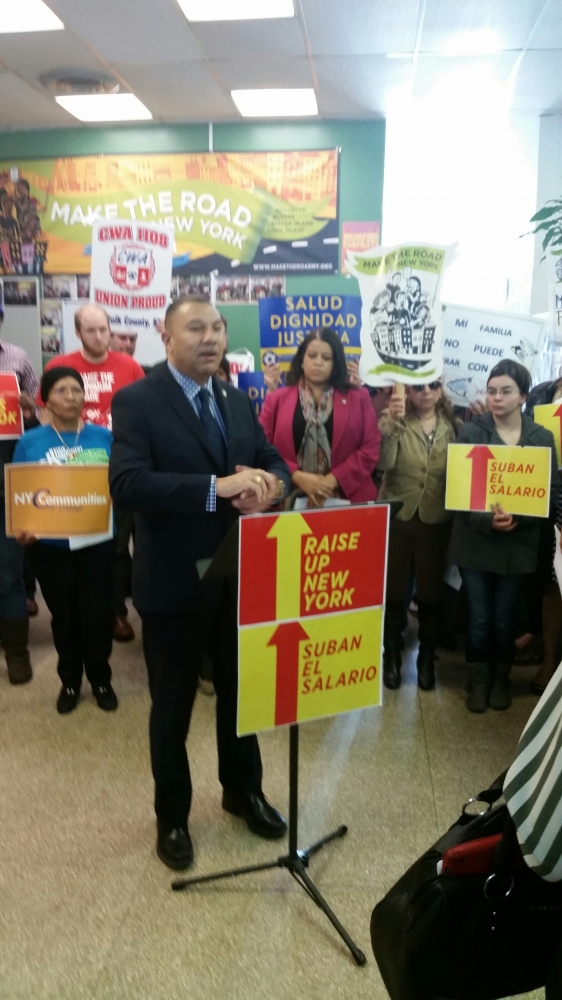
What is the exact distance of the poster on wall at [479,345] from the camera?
10.1ft

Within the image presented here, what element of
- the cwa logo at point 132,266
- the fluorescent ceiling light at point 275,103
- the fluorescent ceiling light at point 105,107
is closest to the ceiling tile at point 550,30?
the fluorescent ceiling light at point 275,103

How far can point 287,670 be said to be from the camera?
161cm

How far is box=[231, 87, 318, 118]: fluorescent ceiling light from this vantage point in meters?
4.59

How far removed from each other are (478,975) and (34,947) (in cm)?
122

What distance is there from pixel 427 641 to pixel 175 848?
5.18ft

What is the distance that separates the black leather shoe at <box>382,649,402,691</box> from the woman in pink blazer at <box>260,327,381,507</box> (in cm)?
80

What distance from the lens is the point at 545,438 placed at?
9.09 feet

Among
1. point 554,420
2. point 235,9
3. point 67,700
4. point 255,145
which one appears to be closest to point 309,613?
point 67,700

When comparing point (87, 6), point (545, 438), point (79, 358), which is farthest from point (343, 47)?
point (545, 438)

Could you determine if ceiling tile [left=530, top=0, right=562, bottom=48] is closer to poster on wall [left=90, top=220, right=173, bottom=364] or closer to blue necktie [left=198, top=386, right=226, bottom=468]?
poster on wall [left=90, top=220, right=173, bottom=364]

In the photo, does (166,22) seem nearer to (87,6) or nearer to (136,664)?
(87,6)

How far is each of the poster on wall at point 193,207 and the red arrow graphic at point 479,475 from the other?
9.59 ft

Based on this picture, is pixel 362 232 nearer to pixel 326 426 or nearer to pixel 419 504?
pixel 326 426

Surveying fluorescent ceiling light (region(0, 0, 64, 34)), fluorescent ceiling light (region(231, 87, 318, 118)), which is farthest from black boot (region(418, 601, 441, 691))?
fluorescent ceiling light (region(0, 0, 64, 34))
